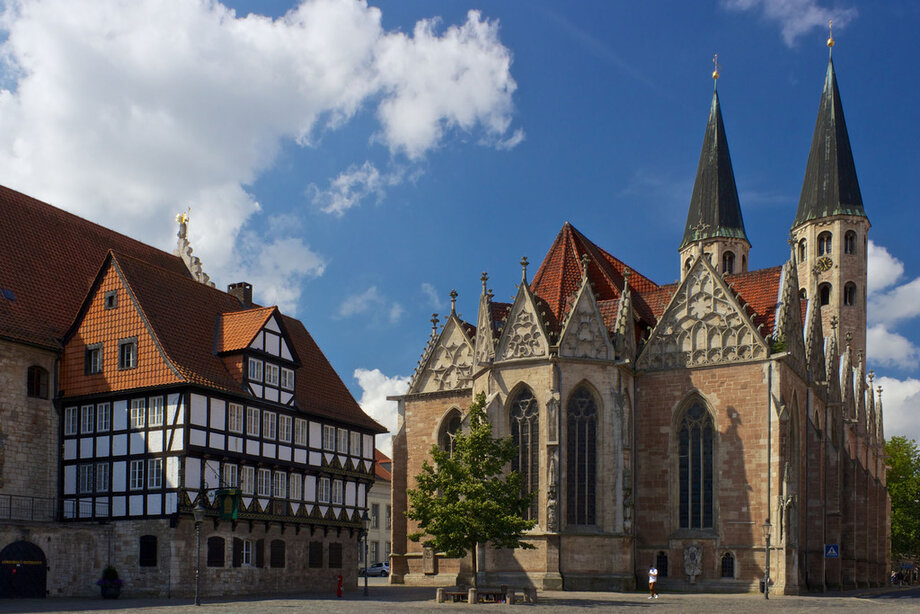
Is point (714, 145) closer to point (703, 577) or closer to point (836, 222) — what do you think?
point (836, 222)

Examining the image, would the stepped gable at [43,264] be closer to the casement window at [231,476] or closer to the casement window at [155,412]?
the casement window at [155,412]

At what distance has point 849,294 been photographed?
73.7 m

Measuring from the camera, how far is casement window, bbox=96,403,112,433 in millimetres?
35562

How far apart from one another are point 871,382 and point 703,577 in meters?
30.5

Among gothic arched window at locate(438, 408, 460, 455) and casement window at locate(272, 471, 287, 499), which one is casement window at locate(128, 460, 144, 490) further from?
gothic arched window at locate(438, 408, 460, 455)

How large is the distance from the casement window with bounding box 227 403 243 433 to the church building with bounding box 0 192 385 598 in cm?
8

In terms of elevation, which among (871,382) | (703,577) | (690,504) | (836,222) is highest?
(836,222)

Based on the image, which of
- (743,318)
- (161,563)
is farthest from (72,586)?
(743,318)

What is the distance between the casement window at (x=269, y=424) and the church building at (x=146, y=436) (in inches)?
3.1

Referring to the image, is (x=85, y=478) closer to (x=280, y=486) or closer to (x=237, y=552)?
(x=237, y=552)

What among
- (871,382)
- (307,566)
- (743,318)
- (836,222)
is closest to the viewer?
(307,566)

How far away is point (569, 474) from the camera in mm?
41375

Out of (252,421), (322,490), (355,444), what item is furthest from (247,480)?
(355,444)

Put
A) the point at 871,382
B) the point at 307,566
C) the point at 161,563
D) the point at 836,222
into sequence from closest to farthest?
the point at 161,563
the point at 307,566
the point at 871,382
the point at 836,222
